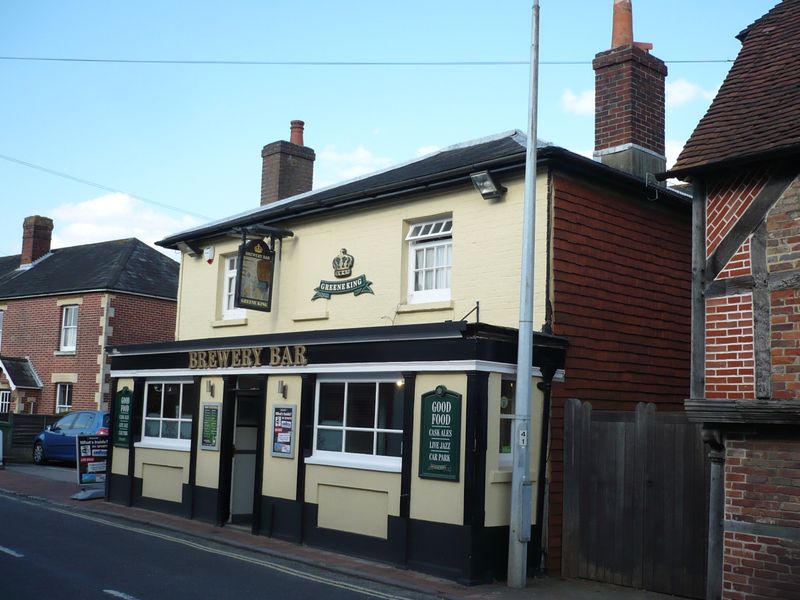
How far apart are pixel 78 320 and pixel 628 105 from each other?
2180cm

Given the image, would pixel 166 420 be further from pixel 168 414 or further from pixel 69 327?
pixel 69 327

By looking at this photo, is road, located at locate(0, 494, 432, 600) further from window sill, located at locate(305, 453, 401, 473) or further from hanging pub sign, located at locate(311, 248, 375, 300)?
hanging pub sign, located at locate(311, 248, 375, 300)

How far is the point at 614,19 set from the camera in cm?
1438

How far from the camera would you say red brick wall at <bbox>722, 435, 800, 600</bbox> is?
8.05 m

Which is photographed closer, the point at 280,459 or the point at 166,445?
the point at 280,459

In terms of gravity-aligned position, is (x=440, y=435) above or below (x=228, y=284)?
below

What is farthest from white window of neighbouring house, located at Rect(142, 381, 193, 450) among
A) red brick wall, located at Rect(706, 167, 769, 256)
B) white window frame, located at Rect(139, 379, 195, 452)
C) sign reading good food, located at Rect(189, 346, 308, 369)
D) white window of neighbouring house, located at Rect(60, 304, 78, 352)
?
white window of neighbouring house, located at Rect(60, 304, 78, 352)

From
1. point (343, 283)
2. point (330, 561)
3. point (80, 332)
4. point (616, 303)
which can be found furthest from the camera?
point (80, 332)

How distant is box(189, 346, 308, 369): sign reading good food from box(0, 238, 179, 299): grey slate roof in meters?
14.3

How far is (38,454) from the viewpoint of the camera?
2483 cm

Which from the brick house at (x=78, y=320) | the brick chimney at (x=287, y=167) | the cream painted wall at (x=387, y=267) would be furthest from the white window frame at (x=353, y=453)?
the brick house at (x=78, y=320)

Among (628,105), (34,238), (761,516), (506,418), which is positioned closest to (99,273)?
(34,238)

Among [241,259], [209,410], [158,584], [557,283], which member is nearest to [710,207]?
[557,283]

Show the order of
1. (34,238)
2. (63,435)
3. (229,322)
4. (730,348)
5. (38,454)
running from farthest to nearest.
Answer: (34,238) → (38,454) → (63,435) → (229,322) → (730,348)
